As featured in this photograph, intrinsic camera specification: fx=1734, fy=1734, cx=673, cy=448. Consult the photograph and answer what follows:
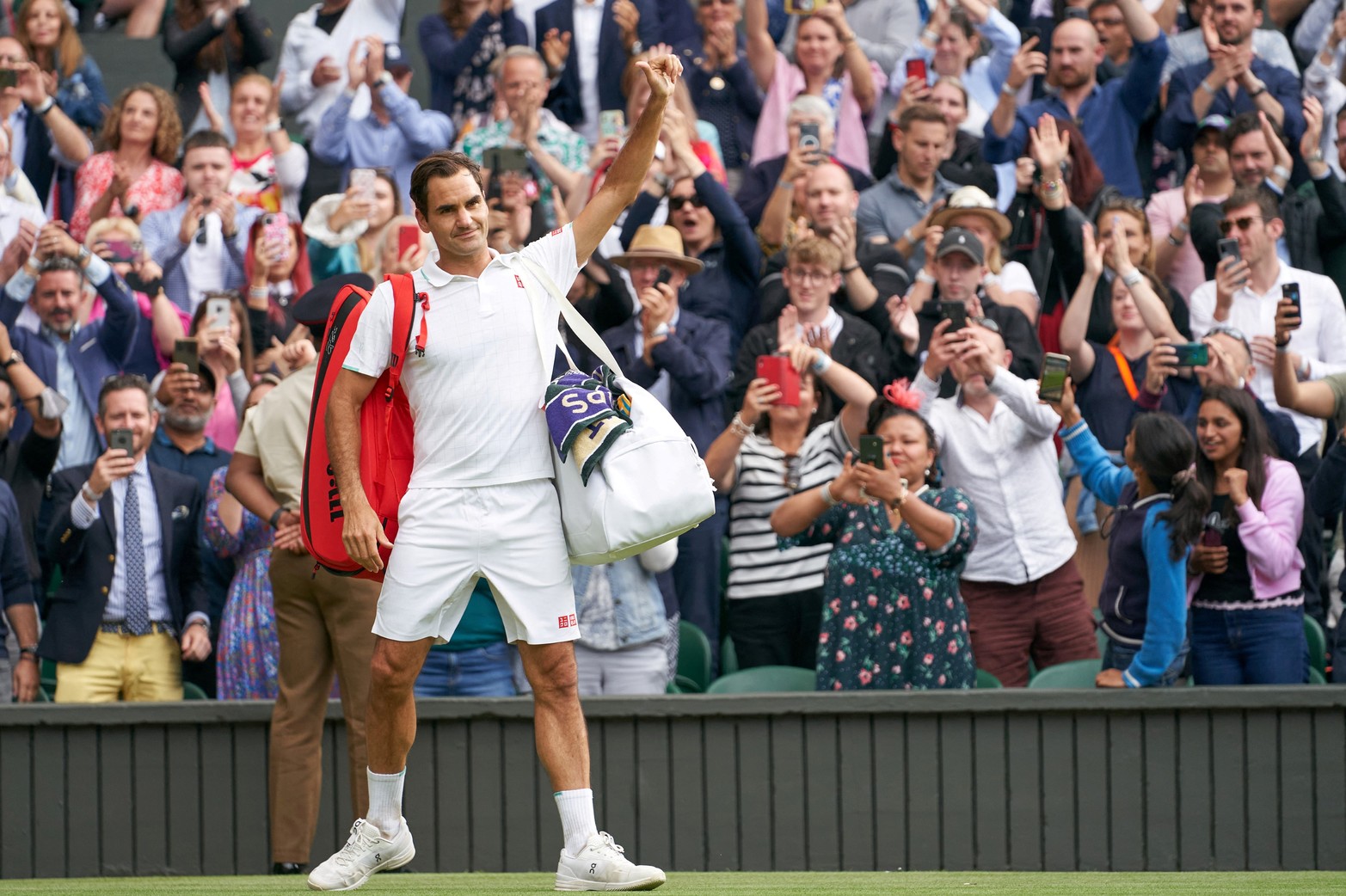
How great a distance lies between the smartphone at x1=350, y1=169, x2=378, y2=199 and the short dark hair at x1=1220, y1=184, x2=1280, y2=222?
15.1 ft

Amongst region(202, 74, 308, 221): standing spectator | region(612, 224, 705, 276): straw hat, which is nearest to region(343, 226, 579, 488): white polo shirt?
region(612, 224, 705, 276): straw hat

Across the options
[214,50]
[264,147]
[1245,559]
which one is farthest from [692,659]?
[214,50]

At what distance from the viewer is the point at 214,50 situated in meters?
11.9

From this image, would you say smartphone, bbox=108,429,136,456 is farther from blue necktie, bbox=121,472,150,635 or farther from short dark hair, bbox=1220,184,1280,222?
short dark hair, bbox=1220,184,1280,222

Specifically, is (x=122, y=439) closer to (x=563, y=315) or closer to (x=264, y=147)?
(x=563, y=315)

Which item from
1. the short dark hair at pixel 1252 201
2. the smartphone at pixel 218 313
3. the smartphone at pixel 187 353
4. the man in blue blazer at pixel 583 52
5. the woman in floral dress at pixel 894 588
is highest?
the man in blue blazer at pixel 583 52

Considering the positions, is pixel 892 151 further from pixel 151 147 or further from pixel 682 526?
pixel 682 526

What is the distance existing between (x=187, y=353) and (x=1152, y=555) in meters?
4.43

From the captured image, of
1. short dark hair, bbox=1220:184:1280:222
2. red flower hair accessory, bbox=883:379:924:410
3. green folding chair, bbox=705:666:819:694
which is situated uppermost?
short dark hair, bbox=1220:184:1280:222

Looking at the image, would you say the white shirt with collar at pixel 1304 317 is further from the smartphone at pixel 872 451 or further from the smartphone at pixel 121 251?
the smartphone at pixel 121 251

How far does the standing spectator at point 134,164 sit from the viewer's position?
10.2 m

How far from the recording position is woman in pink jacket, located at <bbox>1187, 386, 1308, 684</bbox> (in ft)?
22.4

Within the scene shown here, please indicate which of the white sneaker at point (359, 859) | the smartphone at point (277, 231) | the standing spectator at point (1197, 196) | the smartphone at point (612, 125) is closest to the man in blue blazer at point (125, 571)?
the smartphone at point (277, 231)

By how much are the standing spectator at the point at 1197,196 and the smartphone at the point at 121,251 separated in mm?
5627
